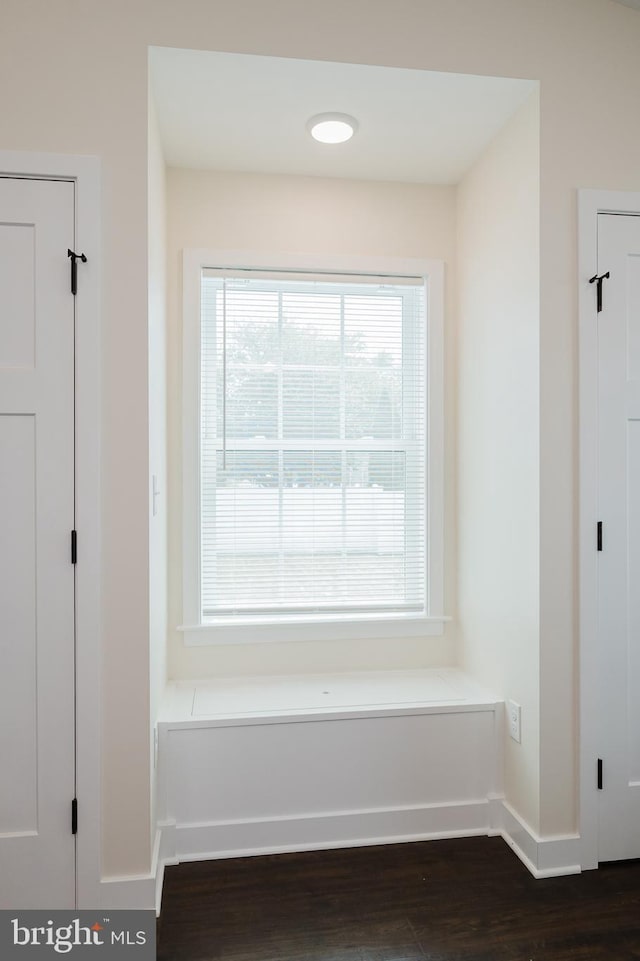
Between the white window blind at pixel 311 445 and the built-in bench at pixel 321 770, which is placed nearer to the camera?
the built-in bench at pixel 321 770

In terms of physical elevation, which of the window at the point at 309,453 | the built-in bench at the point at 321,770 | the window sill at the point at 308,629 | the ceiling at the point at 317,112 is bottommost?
the built-in bench at the point at 321,770

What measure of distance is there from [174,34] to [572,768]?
2.62 m

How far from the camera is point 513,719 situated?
2.21 m

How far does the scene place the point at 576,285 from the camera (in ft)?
6.68

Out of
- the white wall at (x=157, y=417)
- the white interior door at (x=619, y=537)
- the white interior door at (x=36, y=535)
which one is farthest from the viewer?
the white interior door at (x=619, y=537)

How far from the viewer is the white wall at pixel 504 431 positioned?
2.07 metres

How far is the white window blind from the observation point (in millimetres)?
2590

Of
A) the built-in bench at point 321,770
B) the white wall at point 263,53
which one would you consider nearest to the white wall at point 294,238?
the built-in bench at point 321,770

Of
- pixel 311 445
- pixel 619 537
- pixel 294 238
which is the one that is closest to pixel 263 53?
pixel 294 238

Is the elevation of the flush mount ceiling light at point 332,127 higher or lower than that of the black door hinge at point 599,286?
higher

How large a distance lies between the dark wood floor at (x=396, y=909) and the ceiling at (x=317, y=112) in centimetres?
257

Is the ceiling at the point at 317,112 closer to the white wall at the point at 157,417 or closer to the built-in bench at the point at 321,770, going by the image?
the white wall at the point at 157,417

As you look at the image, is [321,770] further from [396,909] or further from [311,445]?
[311,445]

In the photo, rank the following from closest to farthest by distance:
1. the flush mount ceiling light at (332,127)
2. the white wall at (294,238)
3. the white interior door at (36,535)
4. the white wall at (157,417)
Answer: the white interior door at (36,535)
the white wall at (157,417)
the flush mount ceiling light at (332,127)
the white wall at (294,238)
